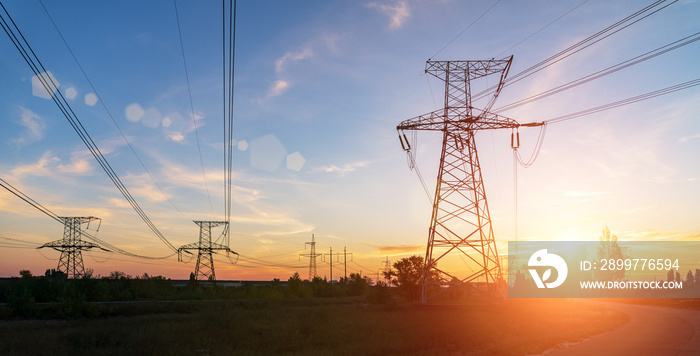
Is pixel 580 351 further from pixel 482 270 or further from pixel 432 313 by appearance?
pixel 432 313

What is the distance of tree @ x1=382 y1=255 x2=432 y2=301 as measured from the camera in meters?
52.2

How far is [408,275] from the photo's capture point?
53469 mm

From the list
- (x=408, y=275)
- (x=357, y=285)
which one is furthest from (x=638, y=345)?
(x=357, y=285)

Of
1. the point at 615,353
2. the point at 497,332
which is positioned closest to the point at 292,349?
the point at 497,332

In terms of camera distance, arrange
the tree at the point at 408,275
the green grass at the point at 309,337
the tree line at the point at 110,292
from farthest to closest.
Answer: the tree at the point at 408,275
the tree line at the point at 110,292
the green grass at the point at 309,337

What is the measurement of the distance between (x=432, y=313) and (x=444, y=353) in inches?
585

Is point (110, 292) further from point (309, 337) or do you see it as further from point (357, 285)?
point (357, 285)

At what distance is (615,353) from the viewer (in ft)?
68.5

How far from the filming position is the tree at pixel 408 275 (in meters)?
52.2

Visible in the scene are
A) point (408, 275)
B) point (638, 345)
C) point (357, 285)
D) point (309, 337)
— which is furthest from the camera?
point (357, 285)

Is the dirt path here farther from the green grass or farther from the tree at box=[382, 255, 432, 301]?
the tree at box=[382, 255, 432, 301]

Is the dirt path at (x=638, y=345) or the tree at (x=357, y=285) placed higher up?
the dirt path at (x=638, y=345)

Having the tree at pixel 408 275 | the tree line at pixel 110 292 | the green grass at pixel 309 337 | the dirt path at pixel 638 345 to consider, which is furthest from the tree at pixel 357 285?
the dirt path at pixel 638 345

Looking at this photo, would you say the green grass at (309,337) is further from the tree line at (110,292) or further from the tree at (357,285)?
the tree at (357,285)
